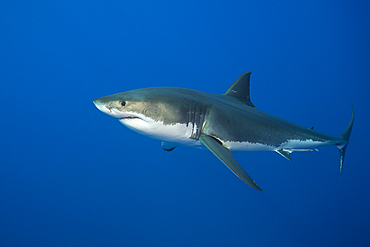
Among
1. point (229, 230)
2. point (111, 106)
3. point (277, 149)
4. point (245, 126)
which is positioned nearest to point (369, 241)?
point (229, 230)

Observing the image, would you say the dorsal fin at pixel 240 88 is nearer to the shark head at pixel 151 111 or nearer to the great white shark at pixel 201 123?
the great white shark at pixel 201 123

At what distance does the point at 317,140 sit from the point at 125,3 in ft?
49.0

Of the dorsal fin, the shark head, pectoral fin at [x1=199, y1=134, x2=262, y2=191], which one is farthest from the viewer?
the dorsal fin

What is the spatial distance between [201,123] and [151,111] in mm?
663

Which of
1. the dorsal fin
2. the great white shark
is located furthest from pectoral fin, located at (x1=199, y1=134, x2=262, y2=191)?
the dorsal fin

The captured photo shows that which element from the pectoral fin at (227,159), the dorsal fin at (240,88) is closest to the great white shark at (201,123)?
the pectoral fin at (227,159)

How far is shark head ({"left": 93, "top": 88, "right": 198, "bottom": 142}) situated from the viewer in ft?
6.09

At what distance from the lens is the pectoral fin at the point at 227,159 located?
5.66 ft

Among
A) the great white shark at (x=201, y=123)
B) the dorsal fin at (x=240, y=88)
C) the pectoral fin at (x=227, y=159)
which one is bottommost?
the pectoral fin at (x=227, y=159)

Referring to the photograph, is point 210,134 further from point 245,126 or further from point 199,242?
point 199,242

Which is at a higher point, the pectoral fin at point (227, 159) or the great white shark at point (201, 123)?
the great white shark at point (201, 123)

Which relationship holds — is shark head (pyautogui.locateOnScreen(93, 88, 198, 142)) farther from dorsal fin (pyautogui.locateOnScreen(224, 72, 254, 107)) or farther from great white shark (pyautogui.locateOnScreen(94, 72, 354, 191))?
dorsal fin (pyautogui.locateOnScreen(224, 72, 254, 107))

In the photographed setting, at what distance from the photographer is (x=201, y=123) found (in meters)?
2.31

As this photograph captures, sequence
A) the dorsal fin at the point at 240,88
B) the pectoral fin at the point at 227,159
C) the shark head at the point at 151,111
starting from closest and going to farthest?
the pectoral fin at the point at 227,159
the shark head at the point at 151,111
the dorsal fin at the point at 240,88
